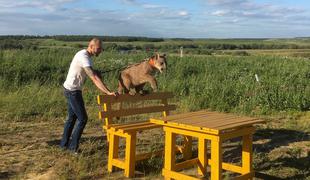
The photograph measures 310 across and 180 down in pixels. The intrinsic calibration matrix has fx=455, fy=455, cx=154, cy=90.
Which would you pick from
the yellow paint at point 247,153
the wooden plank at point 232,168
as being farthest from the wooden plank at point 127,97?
the yellow paint at point 247,153

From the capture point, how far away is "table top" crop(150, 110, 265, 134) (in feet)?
15.7

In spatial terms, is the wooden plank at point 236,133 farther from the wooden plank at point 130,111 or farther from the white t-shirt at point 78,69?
the white t-shirt at point 78,69

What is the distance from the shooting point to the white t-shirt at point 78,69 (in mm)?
6206

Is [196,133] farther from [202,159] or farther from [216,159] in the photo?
[202,159]

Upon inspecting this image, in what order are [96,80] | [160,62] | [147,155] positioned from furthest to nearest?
[160,62] → [147,155] → [96,80]

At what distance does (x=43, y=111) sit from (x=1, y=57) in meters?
7.77

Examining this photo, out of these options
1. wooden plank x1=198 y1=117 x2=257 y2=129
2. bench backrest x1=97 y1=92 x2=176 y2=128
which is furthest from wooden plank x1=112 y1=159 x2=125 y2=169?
wooden plank x1=198 y1=117 x2=257 y2=129

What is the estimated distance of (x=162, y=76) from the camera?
15.5m

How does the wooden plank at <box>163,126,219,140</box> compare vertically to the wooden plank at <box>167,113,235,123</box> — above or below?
below

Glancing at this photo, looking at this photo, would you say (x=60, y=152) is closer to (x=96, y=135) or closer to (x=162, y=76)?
(x=96, y=135)

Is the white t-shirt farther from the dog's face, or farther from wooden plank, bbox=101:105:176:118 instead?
the dog's face

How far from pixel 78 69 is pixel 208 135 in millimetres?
2338

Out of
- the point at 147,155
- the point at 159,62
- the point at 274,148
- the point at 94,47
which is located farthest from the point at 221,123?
the point at 274,148

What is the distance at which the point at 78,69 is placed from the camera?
6348 millimetres
